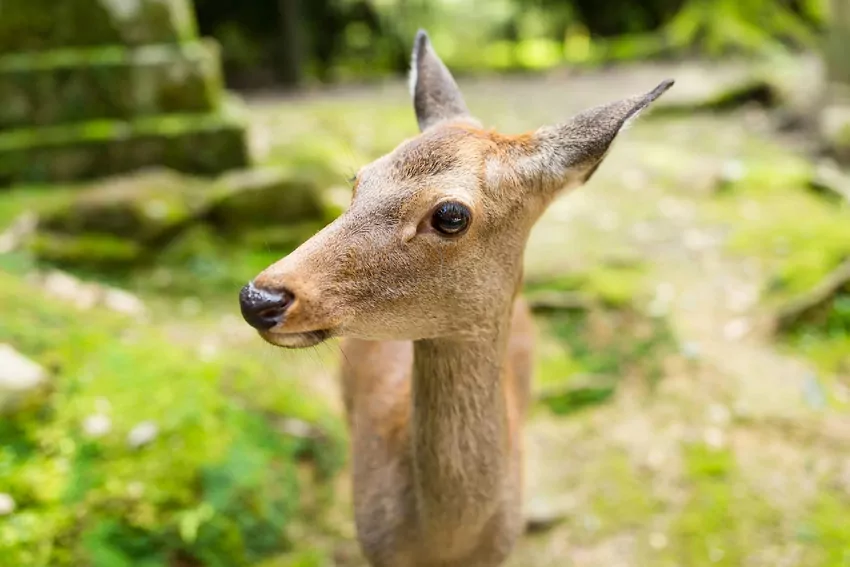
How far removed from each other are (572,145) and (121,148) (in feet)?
16.4

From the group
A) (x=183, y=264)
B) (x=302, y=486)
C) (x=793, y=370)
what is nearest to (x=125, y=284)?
(x=183, y=264)

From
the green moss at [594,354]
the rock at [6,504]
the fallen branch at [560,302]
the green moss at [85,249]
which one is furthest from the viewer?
the fallen branch at [560,302]

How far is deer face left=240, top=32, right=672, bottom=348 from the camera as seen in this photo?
78.5 inches

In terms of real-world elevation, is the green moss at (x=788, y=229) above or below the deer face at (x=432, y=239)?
below

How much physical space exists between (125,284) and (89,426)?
6.19ft

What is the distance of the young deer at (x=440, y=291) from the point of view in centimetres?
205

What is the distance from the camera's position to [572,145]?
2.23m

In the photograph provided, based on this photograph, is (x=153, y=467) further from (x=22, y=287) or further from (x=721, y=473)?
(x=721, y=473)

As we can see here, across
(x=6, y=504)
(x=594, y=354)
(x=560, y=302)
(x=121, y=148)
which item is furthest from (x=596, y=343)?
(x=121, y=148)

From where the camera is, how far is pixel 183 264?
554cm

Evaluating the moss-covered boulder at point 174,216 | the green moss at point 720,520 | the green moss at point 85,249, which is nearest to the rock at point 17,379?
the green moss at point 85,249

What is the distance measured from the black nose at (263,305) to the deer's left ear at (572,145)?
82 cm

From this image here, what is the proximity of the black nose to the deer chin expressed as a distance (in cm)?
4

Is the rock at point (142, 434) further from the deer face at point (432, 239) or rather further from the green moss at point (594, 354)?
the green moss at point (594, 354)
